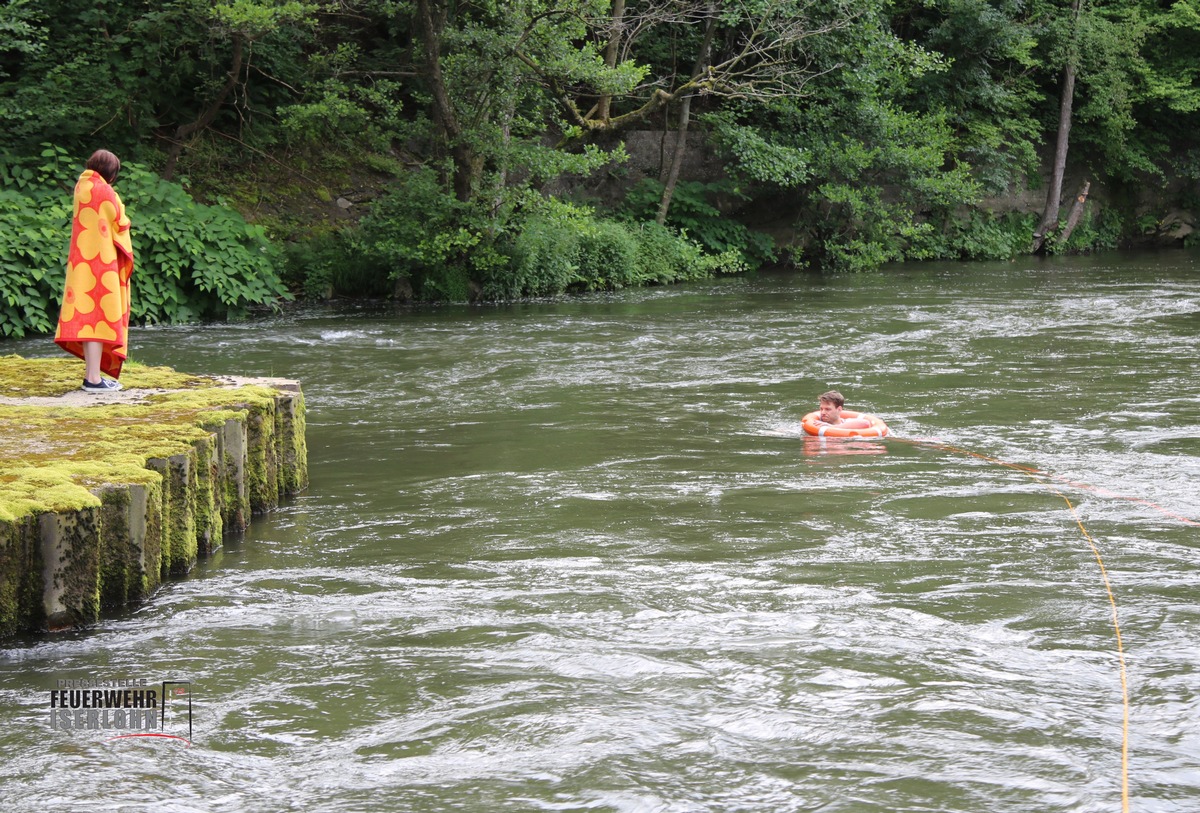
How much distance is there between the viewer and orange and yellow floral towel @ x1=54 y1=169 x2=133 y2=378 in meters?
9.32

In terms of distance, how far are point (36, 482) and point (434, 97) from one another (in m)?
15.0

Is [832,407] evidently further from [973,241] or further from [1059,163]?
[1059,163]

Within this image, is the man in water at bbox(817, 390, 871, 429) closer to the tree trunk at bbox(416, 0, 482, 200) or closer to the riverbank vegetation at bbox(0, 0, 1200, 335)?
the riverbank vegetation at bbox(0, 0, 1200, 335)

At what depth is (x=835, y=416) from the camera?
10742mm

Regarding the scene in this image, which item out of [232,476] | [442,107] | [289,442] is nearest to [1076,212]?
[442,107]

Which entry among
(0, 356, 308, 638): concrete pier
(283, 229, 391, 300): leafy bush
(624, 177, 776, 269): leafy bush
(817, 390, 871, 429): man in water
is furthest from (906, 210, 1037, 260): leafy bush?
(0, 356, 308, 638): concrete pier

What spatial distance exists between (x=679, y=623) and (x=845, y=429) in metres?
4.81

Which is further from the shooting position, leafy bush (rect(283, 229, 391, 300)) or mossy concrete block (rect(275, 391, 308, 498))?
leafy bush (rect(283, 229, 391, 300))

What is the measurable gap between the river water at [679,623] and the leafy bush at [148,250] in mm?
6627

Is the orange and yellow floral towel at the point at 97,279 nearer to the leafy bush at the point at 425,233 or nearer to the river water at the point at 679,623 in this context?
the river water at the point at 679,623

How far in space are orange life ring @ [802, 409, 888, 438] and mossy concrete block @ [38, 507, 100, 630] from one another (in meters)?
6.08

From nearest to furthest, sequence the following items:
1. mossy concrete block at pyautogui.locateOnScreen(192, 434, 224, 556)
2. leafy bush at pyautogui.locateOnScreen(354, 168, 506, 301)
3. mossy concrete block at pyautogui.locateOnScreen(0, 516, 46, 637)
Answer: mossy concrete block at pyautogui.locateOnScreen(0, 516, 46, 637) < mossy concrete block at pyautogui.locateOnScreen(192, 434, 224, 556) < leafy bush at pyautogui.locateOnScreen(354, 168, 506, 301)

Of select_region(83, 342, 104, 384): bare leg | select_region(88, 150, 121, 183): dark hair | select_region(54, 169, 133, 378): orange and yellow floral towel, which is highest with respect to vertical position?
select_region(88, 150, 121, 183): dark hair

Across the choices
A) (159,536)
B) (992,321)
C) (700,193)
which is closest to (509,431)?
(159,536)
